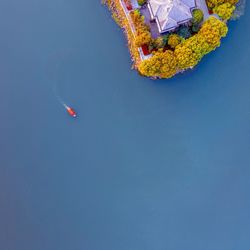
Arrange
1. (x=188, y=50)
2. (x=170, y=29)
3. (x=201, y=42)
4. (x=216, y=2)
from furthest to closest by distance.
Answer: (x=216, y=2) < (x=170, y=29) < (x=201, y=42) < (x=188, y=50)

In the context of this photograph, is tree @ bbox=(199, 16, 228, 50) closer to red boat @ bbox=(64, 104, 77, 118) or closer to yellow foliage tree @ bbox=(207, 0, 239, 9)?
yellow foliage tree @ bbox=(207, 0, 239, 9)

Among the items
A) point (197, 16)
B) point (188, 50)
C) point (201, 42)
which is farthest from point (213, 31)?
point (188, 50)

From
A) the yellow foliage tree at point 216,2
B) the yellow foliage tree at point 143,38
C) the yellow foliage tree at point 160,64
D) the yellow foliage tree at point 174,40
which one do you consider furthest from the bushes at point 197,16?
the yellow foliage tree at point 143,38

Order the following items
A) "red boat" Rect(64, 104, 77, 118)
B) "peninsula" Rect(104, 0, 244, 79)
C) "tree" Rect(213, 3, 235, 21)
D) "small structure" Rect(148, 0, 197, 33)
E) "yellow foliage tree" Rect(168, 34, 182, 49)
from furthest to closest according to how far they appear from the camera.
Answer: "red boat" Rect(64, 104, 77, 118), "tree" Rect(213, 3, 235, 21), "yellow foliage tree" Rect(168, 34, 182, 49), "peninsula" Rect(104, 0, 244, 79), "small structure" Rect(148, 0, 197, 33)

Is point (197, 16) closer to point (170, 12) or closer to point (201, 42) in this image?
point (201, 42)

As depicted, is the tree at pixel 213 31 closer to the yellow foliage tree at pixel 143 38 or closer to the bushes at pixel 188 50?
the bushes at pixel 188 50

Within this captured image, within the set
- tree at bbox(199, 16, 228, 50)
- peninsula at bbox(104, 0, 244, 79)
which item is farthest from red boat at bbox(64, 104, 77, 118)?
tree at bbox(199, 16, 228, 50)

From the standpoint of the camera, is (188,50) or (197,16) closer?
(188,50)
